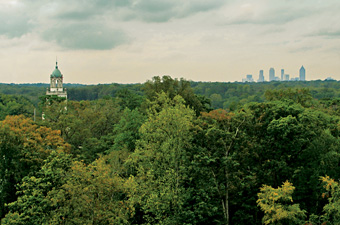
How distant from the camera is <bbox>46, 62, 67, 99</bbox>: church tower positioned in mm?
59875

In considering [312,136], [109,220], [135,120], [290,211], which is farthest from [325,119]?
[109,220]

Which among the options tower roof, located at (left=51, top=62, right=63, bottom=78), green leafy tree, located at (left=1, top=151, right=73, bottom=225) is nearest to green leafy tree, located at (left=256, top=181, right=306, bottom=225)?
green leafy tree, located at (left=1, top=151, right=73, bottom=225)

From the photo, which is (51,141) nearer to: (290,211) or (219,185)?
(219,185)

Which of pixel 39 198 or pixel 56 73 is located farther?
pixel 56 73

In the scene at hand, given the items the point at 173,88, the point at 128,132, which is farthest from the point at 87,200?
the point at 173,88

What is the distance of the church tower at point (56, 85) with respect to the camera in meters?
59.9

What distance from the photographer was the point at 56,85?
6138cm

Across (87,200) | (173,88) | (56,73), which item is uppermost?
(56,73)

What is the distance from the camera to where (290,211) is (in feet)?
71.4

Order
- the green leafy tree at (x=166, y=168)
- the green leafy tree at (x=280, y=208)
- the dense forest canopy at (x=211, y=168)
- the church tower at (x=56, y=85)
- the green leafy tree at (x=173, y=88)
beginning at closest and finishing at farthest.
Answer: the green leafy tree at (x=280, y=208)
the dense forest canopy at (x=211, y=168)
the green leafy tree at (x=166, y=168)
the green leafy tree at (x=173, y=88)
the church tower at (x=56, y=85)

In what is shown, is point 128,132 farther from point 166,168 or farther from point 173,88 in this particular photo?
point 166,168

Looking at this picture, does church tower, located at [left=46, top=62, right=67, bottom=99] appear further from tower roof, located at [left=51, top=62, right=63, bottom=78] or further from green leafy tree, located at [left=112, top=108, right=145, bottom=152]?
green leafy tree, located at [left=112, top=108, right=145, bottom=152]

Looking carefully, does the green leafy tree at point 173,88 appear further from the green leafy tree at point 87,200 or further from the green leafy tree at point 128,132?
the green leafy tree at point 87,200

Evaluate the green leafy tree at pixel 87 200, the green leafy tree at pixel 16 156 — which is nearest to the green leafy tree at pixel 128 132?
the green leafy tree at pixel 16 156
